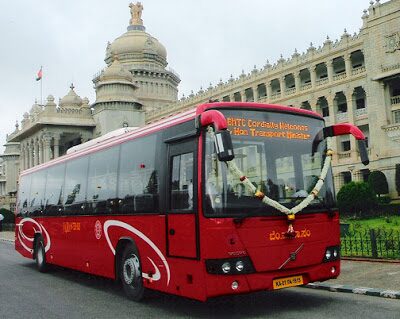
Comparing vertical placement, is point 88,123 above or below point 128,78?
below

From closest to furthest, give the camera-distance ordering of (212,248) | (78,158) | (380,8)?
(212,248)
(78,158)
(380,8)

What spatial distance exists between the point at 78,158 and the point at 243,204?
614 cm

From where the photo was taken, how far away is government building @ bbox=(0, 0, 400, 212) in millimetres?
42438

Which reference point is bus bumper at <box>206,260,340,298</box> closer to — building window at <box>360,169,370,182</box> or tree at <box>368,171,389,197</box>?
tree at <box>368,171,389,197</box>

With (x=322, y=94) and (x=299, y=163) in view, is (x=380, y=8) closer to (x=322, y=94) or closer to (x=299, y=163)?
(x=322, y=94)

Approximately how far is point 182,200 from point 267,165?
142cm

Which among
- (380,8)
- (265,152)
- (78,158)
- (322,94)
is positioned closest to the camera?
(265,152)

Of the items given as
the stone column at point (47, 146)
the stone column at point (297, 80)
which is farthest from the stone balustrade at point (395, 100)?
the stone column at point (47, 146)

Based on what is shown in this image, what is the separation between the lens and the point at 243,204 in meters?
7.15

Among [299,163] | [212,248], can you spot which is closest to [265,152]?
[299,163]

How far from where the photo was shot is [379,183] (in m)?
38.5

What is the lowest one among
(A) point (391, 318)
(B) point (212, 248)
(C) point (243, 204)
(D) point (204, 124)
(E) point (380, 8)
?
(A) point (391, 318)

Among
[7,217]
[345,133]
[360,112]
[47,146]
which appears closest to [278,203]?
[345,133]

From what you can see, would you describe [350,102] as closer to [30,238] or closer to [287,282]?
[30,238]
